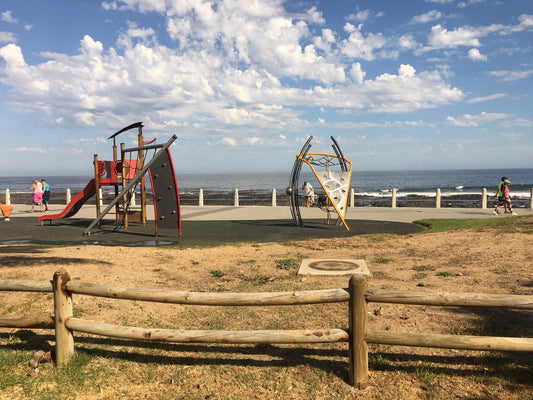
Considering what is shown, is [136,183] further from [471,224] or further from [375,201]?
[375,201]

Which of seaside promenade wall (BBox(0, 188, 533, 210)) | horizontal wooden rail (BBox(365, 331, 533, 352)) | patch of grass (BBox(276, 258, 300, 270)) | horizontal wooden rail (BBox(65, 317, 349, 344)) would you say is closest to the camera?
horizontal wooden rail (BBox(365, 331, 533, 352))

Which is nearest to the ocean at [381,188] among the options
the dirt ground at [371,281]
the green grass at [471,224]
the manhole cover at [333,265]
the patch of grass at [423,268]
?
the green grass at [471,224]

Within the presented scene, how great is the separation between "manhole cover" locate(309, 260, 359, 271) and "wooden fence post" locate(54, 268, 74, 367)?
5.09 m

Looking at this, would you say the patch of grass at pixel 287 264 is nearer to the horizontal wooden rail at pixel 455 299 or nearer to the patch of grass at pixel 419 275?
the patch of grass at pixel 419 275

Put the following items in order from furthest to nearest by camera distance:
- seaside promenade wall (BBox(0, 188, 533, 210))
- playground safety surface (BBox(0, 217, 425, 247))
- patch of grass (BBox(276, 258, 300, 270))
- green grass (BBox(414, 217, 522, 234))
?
1. seaside promenade wall (BBox(0, 188, 533, 210))
2. playground safety surface (BBox(0, 217, 425, 247))
3. green grass (BBox(414, 217, 522, 234))
4. patch of grass (BBox(276, 258, 300, 270))

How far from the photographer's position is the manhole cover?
859 cm

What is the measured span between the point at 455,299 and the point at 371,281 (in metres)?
3.51

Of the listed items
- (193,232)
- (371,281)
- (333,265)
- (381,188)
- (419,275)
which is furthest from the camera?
(381,188)

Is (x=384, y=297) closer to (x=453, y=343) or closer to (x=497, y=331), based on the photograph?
(x=453, y=343)

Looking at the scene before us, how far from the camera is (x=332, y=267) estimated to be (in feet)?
28.5

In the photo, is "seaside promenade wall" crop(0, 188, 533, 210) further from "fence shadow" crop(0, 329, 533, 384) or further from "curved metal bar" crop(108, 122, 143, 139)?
"fence shadow" crop(0, 329, 533, 384)

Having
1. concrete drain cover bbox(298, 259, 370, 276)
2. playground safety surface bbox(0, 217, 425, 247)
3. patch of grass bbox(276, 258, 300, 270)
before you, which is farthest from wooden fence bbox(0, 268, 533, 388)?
playground safety surface bbox(0, 217, 425, 247)

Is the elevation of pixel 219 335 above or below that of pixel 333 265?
above

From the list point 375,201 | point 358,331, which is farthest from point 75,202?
point 375,201
